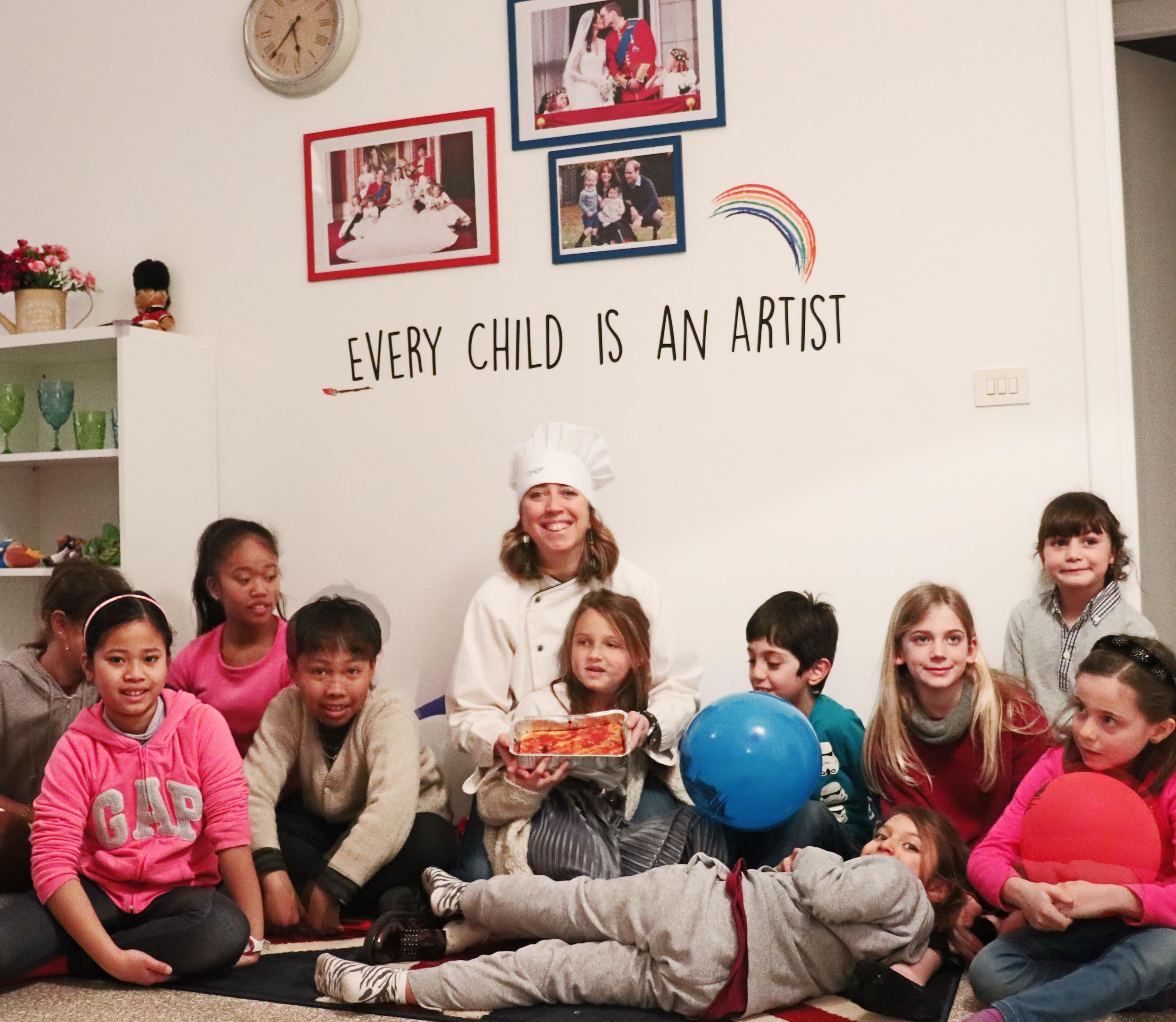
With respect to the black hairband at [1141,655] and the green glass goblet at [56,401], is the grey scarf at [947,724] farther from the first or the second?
the green glass goblet at [56,401]

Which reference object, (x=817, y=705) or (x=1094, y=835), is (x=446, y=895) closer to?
(x=817, y=705)

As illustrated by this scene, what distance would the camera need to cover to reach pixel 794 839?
2.45m

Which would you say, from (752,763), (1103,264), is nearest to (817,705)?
(752,763)

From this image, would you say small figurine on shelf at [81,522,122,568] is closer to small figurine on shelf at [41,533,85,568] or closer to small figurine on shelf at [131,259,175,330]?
small figurine on shelf at [41,533,85,568]

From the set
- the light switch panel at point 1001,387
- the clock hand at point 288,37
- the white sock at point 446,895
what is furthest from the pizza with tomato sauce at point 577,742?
the clock hand at point 288,37

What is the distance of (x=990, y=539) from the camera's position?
3059 mm

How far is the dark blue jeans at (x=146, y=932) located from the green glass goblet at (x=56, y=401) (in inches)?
66.3

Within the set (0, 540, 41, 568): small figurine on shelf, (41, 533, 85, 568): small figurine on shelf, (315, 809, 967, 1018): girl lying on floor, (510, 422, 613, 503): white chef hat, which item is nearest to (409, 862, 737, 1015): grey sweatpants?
(315, 809, 967, 1018): girl lying on floor

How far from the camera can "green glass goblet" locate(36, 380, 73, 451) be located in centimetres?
353

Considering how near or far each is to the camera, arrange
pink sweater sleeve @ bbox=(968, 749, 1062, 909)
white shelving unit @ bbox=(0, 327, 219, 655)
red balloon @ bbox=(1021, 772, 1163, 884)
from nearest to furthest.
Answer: red balloon @ bbox=(1021, 772, 1163, 884)
pink sweater sleeve @ bbox=(968, 749, 1062, 909)
white shelving unit @ bbox=(0, 327, 219, 655)

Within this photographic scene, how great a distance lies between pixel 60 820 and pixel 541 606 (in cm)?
110

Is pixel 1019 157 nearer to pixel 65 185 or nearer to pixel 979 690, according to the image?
pixel 979 690

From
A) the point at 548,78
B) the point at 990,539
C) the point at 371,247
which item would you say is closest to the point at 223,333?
the point at 371,247

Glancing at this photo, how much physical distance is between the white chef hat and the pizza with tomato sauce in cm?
65
